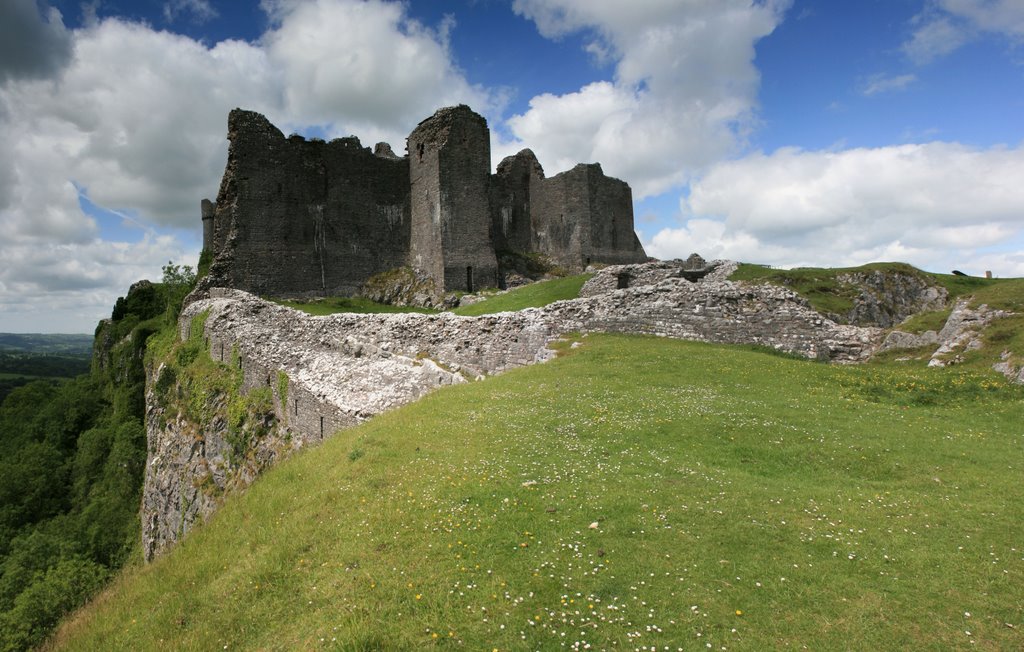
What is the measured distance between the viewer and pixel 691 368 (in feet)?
52.4

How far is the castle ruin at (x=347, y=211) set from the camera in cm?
3812

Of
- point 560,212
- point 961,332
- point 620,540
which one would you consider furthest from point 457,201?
point 620,540

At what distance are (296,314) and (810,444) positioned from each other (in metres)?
23.0

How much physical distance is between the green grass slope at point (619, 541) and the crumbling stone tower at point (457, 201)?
2970 centimetres

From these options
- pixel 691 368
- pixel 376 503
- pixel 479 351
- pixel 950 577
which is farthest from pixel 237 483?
pixel 950 577

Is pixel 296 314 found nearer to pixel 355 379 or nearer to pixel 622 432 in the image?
pixel 355 379

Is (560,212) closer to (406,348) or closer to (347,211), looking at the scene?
(347,211)

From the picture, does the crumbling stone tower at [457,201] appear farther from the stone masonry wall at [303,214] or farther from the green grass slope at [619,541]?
the green grass slope at [619,541]

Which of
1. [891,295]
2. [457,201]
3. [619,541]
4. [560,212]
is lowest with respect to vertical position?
[619,541]

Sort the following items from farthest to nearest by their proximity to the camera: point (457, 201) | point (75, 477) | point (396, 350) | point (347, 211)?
point (347, 211)
point (457, 201)
point (75, 477)
point (396, 350)

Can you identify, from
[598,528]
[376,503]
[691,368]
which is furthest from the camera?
[691,368]

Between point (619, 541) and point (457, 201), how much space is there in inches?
1463

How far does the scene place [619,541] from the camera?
21.6 ft

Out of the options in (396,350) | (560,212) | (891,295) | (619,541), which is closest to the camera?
(619,541)
